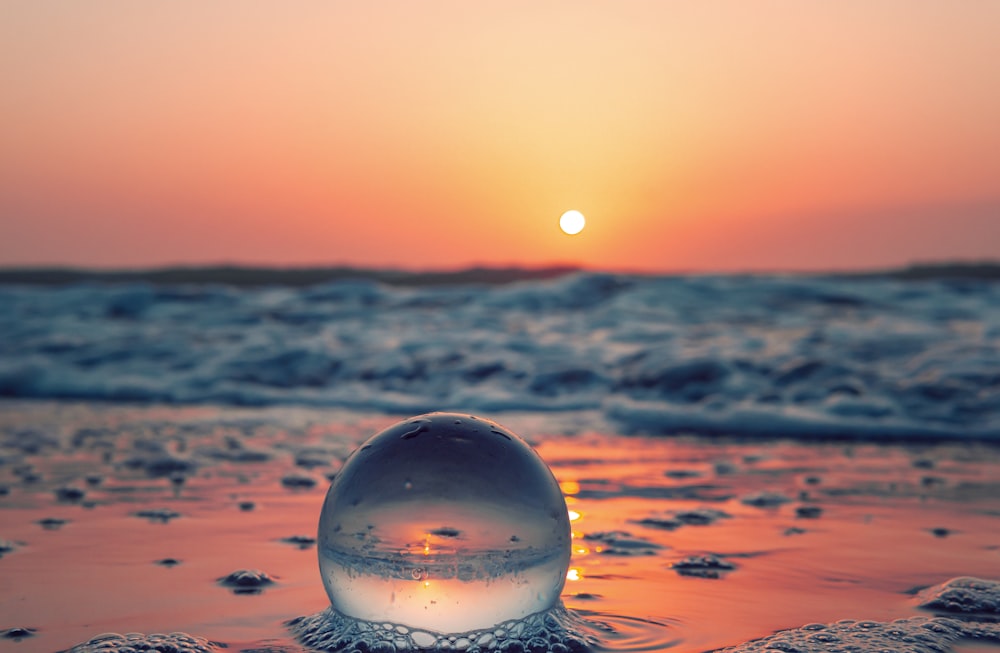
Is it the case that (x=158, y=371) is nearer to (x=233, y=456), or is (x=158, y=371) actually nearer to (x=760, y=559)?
(x=233, y=456)

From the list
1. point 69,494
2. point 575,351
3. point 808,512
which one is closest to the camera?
point 808,512

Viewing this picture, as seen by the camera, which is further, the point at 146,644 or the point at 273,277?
the point at 273,277

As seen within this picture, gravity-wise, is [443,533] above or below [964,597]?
above

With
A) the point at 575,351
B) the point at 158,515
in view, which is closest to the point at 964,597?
the point at 158,515

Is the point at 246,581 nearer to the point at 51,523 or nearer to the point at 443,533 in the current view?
the point at 443,533

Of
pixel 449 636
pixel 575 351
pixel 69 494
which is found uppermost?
pixel 575 351

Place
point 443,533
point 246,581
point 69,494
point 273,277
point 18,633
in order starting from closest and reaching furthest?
point 443,533 → point 18,633 → point 246,581 → point 69,494 → point 273,277
